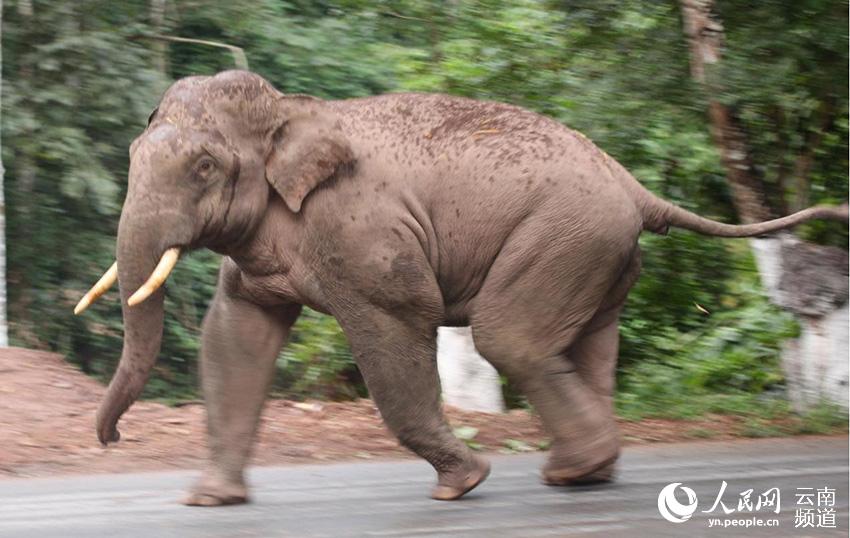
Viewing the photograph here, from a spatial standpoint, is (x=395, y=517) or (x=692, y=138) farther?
(x=692, y=138)

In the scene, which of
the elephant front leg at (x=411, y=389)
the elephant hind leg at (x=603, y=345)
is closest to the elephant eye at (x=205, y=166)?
the elephant front leg at (x=411, y=389)

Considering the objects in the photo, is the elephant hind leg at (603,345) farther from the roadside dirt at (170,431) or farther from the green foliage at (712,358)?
the green foliage at (712,358)

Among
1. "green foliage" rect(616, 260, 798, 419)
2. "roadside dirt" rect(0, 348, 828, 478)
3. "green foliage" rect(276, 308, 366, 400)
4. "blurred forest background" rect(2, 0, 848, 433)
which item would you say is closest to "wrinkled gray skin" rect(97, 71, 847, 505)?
"roadside dirt" rect(0, 348, 828, 478)

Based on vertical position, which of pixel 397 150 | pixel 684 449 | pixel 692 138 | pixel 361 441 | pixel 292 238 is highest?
pixel 397 150

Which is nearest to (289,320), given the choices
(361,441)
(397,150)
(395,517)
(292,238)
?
(292,238)

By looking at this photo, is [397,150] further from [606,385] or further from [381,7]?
[381,7]

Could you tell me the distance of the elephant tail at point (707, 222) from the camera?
6.55 meters

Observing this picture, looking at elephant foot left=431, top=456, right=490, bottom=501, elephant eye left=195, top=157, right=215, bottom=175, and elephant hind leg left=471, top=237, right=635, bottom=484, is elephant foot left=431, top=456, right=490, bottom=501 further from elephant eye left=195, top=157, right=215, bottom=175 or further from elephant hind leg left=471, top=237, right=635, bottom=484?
elephant eye left=195, top=157, right=215, bottom=175

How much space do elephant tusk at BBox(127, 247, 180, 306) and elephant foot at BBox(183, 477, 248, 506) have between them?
83cm

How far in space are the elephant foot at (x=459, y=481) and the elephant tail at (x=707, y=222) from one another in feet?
4.58

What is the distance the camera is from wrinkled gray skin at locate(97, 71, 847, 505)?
5.94 metres

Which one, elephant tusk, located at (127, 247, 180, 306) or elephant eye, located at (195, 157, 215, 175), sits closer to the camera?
elephant tusk, located at (127, 247, 180, 306)

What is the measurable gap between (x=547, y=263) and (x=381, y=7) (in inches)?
226

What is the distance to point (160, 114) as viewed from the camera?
5.98 metres
